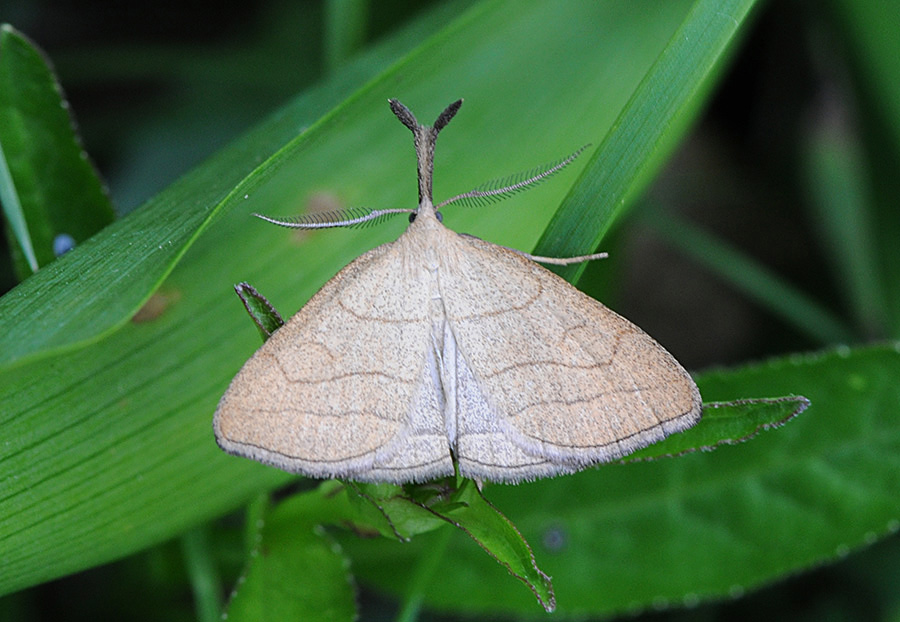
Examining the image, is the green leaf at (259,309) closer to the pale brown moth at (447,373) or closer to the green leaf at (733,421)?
the pale brown moth at (447,373)

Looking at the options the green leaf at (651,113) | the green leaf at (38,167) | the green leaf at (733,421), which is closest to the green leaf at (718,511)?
the green leaf at (733,421)

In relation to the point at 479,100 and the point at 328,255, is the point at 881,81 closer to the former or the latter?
the point at 479,100

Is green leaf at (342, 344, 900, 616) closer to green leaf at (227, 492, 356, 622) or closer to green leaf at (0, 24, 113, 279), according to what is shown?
green leaf at (227, 492, 356, 622)

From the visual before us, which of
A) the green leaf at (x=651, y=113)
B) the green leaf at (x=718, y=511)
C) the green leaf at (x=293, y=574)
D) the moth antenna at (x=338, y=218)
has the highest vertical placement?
the moth antenna at (x=338, y=218)

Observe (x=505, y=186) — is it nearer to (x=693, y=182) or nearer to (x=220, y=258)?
(x=220, y=258)

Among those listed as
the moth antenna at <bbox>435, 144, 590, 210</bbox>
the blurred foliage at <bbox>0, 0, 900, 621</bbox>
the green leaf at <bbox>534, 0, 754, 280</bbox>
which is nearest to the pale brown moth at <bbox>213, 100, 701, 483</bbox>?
the moth antenna at <bbox>435, 144, 590, 210</bbox>
